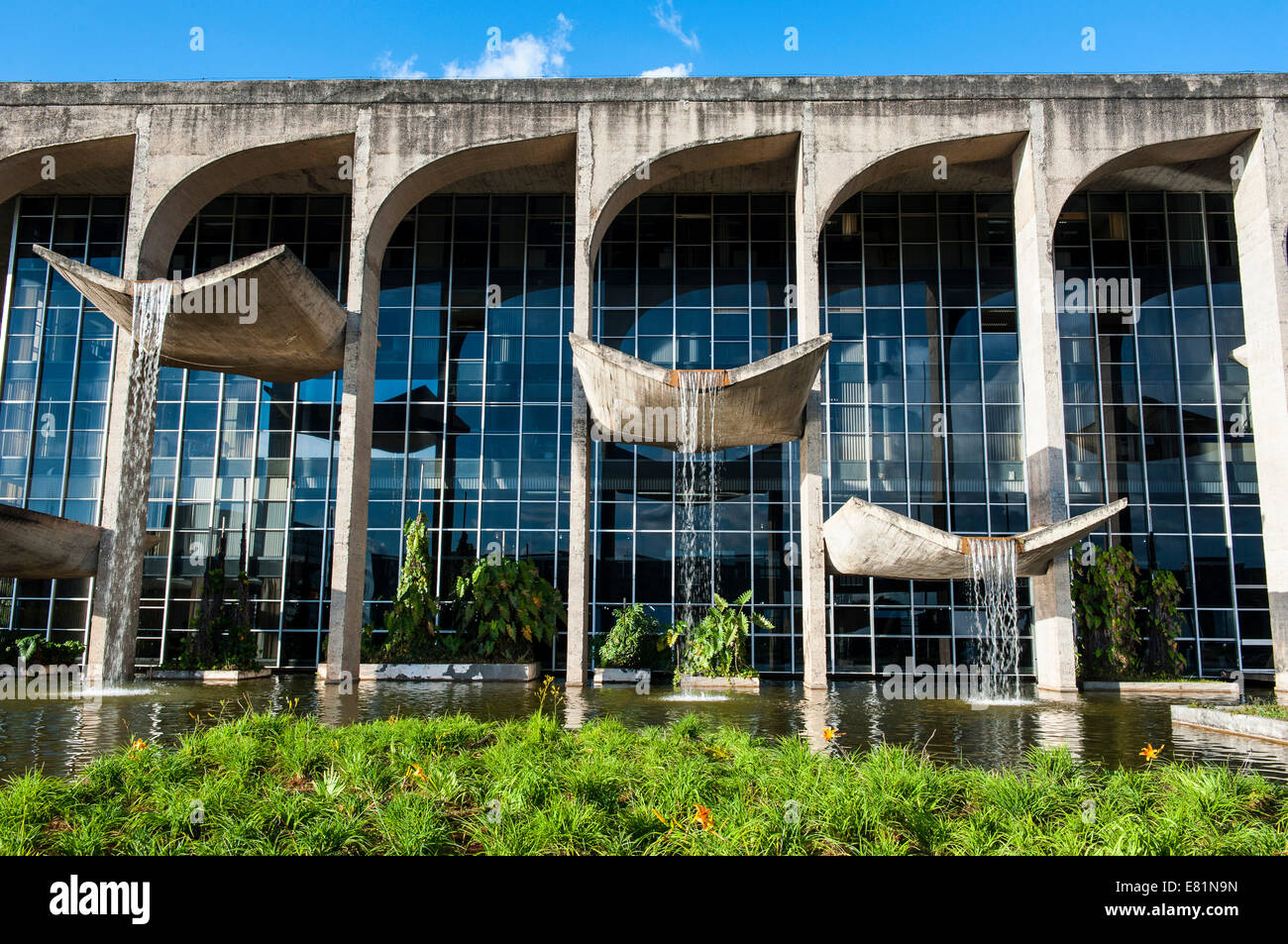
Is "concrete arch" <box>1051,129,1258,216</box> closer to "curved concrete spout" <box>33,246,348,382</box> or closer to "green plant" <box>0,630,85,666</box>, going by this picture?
"curved concrete spout" <box>33,246,348,382</box>

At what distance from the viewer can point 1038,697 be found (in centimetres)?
1739

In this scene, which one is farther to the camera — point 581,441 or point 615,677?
point 615,677

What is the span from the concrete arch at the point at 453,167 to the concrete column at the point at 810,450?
5123mm

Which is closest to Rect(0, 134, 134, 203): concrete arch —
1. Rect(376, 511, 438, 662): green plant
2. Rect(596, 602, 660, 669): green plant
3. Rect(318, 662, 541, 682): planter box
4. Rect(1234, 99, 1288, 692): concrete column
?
Rect(376, 511, 438, 662): green plant

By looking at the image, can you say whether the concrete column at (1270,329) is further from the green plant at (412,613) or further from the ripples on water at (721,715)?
the green plant at (412,613)

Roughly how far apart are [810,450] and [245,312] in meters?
11.2

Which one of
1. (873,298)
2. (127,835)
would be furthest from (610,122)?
(127,835)

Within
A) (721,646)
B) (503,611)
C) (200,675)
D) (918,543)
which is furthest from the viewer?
(503,611)

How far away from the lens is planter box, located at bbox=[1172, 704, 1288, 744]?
10.6m

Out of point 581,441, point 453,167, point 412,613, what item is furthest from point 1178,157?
point 412,613

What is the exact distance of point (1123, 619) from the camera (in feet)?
64.5

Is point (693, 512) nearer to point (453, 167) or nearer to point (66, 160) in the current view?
point (453, 167)

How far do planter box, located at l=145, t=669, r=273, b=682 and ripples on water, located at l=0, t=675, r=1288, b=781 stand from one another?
73cm
